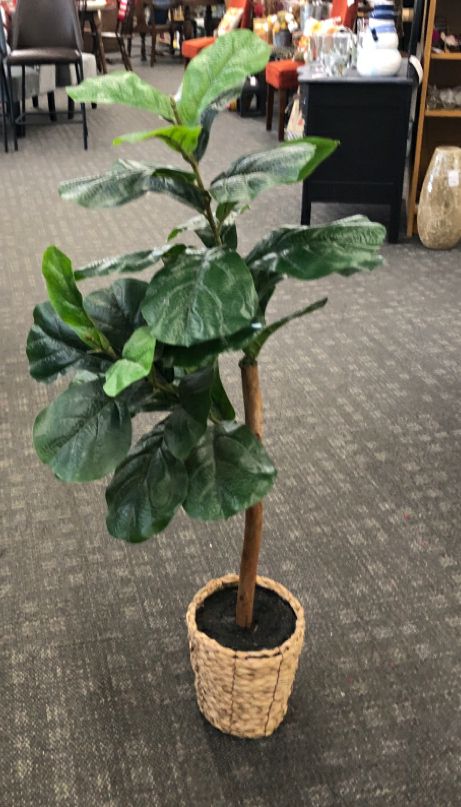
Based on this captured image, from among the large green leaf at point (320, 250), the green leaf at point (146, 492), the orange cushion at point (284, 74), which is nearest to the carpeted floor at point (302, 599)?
the green leaf at point (146, 492)

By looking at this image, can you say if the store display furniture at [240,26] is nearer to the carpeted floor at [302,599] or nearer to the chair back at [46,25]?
the chair back at [46,25]

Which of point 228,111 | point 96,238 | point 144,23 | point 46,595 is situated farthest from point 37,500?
point 144,23

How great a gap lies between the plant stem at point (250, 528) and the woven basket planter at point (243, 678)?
0.08m

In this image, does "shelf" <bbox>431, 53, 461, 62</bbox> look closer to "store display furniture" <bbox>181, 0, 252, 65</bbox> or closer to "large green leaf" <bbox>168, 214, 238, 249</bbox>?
"large green leaf" <bbox>168, 214, 238, 249</bbox>

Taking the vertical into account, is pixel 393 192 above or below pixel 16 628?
above

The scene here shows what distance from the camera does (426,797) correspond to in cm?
135

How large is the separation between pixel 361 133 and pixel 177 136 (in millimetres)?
2947

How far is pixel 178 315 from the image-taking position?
3.14 ft

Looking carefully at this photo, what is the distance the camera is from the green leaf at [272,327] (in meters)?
1.08

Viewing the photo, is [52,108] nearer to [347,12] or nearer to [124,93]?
[347,12]

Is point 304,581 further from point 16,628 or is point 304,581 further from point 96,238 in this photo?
point 96,238

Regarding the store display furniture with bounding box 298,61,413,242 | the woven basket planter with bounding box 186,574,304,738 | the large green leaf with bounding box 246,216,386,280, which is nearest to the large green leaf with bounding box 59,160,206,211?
the large green leaf with bounding box 246,216,386,280

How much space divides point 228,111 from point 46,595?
5.96 meters

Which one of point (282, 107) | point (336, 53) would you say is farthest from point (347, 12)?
point (336, 53)
